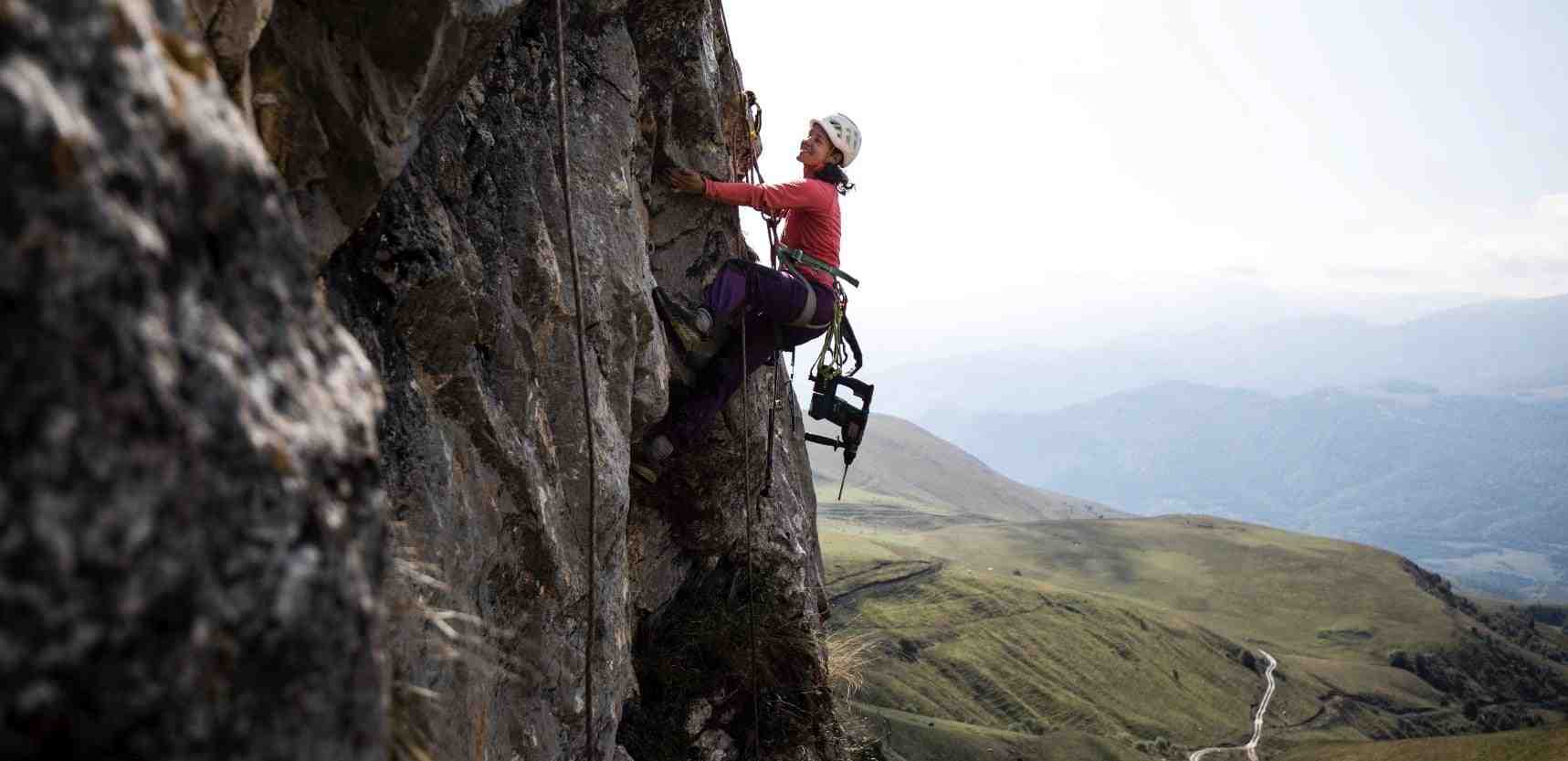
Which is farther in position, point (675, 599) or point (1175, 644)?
point (1175, 644)

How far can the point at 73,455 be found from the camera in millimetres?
1548

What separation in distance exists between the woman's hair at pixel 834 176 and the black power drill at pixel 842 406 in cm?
268

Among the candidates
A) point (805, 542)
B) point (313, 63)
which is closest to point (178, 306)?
point (313, 63)

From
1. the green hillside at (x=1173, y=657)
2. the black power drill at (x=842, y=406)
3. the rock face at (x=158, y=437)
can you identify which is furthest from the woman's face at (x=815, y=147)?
the green hillside at (x=1173, y=657)

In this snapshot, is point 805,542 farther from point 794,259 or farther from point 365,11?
Answer: point 365,11

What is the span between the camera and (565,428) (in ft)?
24.7

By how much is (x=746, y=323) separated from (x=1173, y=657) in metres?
135

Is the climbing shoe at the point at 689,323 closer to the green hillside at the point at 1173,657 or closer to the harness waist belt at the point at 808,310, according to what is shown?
the harness waist belt at the point at 808,310

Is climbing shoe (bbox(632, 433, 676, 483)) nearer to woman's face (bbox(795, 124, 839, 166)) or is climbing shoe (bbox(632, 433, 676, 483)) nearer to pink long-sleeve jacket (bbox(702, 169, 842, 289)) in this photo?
pink long-sleeve jacket (bbox(702, 169, 842, 289))

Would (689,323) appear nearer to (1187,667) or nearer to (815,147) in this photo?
(815,147)

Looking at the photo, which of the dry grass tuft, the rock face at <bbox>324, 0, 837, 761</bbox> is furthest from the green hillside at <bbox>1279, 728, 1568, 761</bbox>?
the rock face at <bbox>324, 0, 837, 761</bbox>

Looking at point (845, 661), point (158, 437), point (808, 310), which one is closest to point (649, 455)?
point (808, 310)

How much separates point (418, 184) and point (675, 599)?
22.7 ft

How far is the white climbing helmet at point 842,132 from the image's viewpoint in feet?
35.1
